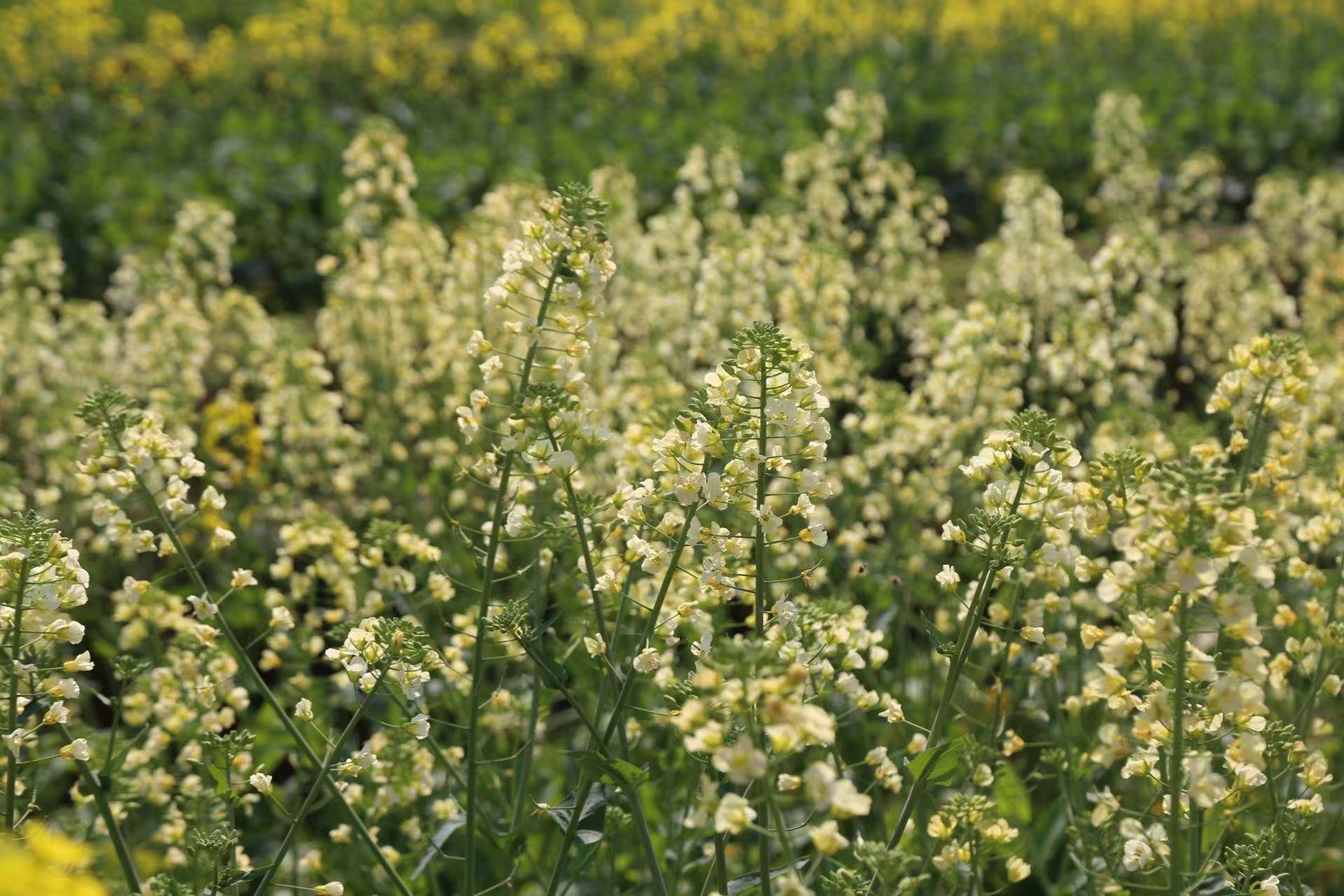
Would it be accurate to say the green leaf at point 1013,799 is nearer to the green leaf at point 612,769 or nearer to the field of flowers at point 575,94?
the green leaf at point 612,769

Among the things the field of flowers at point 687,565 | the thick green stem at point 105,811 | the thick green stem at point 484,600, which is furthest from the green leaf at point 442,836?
the thick green stem at point 105,811

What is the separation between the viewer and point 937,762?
2471 millimetres

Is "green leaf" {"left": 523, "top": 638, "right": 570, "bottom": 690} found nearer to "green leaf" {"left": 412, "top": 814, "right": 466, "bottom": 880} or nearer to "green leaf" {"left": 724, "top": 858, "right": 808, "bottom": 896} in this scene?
"green leaf" {"left": 724, "top": 858, "right": 808, "bottom": 896}

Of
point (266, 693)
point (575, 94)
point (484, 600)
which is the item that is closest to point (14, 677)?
point (266, 693)

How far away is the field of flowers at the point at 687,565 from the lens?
8.07 feet

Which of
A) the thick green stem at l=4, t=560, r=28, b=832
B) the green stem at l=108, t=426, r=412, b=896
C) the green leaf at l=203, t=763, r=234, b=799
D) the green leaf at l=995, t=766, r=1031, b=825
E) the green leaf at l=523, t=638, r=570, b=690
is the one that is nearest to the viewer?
the thick green stem at l=4, t=560, r=28, b=832

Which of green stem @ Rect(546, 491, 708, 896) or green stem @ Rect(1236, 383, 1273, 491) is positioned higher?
green stem @ Rect(1236, 383, 1273, 491)

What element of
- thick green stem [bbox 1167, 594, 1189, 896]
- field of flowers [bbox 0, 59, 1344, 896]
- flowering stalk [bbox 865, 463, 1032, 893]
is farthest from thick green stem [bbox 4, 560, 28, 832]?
thick green stem [bbox 1167, 594, 1189, 896]

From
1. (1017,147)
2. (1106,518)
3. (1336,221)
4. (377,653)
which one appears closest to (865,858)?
(1106,518)

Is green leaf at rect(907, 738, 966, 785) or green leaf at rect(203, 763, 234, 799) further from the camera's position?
green leaf at rect(203, 763, 234, 799)

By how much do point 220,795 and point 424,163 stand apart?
28.7 feet

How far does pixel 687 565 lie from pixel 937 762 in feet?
4.15

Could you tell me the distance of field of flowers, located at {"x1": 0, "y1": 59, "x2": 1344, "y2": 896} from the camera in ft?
8.07

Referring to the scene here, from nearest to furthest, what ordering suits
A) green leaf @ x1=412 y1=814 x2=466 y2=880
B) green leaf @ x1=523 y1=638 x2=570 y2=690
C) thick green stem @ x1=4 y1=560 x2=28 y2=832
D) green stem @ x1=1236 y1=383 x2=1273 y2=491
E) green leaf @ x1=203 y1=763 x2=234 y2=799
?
1. thick green stem @ x1=4 y1=560 x2=28 y2=832
2. green leaf @ x1=523 y1=638 x2=570 y2=690
3. green leaf @ x1=203 y1=763 x2=234 y2=799
4. green stem @ x1=1236 y1=383 x2=1273 y2=491
5. green leaf @ x1=412 y1=814 x2=466 y2=880
